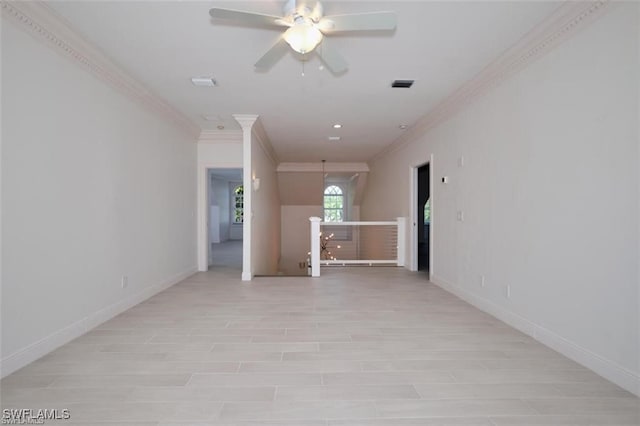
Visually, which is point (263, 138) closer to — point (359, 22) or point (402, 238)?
point (402, 238)

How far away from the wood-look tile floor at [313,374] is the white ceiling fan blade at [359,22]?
2495mm

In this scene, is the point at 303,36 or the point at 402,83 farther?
the point at 402,83

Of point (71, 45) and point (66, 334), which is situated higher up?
point (71, 45)

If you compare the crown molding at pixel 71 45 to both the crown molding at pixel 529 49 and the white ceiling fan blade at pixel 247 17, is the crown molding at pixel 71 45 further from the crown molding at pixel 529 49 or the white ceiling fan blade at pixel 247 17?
the crown molding at pixel 529 49

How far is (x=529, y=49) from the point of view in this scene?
298 cm

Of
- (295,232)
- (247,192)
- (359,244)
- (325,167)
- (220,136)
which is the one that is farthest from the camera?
(295,232)

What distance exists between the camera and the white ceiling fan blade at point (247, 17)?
83.4 inches

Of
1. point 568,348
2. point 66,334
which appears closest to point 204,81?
point 66,334

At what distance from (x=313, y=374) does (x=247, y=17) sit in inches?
101

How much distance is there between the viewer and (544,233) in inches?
112

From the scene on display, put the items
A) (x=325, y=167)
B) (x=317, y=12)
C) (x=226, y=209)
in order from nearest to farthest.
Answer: (x=317, y=12) → (x=325, y=167) → (x=226, y=209)

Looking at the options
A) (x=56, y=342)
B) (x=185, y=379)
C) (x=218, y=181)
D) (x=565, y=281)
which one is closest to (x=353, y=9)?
(x=565, y=281)

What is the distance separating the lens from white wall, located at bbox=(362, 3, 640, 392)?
7.05 ft

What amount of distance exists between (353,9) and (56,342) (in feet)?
12.3
